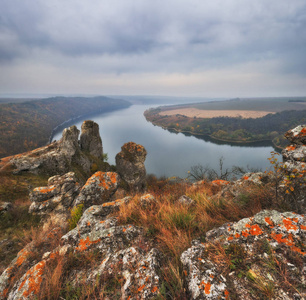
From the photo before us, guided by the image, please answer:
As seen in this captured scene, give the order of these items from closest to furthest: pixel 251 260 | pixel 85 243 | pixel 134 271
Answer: pixel 251 260 → pixel 134 271 → pixel 85 243

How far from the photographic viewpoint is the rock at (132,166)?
2283 cm

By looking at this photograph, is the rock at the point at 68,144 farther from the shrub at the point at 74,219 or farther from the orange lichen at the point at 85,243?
the orange lichen at the point at 85,243

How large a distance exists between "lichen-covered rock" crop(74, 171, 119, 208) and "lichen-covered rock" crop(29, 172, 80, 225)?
2.12 metres

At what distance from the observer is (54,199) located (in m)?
9.35

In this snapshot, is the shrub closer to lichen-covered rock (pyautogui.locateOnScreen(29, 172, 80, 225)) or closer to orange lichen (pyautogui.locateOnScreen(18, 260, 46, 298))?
orange lichen (pyautogui.locateOnScreen(18, 260, 46, 298))

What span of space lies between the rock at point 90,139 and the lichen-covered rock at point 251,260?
96.0ft

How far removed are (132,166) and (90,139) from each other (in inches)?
469

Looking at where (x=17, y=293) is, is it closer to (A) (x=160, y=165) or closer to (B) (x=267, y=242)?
(B) (x=267, y=242)

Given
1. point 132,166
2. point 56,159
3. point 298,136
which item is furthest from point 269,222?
point 56,159

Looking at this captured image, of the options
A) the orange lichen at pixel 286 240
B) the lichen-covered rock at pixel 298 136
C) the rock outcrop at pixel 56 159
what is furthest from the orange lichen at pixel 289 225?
the rock outcrop at pixel 56 159

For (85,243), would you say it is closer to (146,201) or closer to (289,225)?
(146,201)

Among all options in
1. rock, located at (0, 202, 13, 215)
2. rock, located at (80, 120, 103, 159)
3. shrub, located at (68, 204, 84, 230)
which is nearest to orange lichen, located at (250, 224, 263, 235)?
shrub, located at (68, 204, 84, 230)

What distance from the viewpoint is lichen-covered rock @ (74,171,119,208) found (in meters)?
7.64

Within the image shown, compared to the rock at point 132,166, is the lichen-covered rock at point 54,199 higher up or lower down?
higher up
